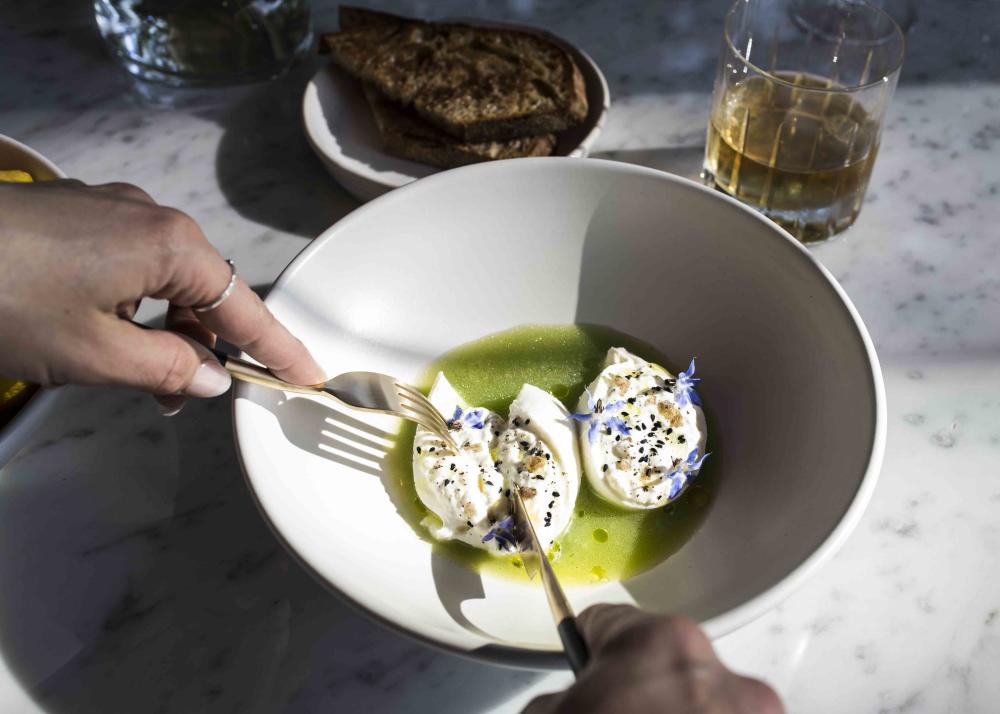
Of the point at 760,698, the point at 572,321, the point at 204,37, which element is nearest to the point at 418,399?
the point at 572,321

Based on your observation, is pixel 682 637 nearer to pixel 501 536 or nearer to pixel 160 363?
pixel 501 536

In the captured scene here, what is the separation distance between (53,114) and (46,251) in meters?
0.95

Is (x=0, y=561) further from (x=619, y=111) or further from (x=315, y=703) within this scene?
(x=619, y=111)

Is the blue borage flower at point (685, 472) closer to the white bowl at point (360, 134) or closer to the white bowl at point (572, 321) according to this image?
the white bowl at point (572, 321)

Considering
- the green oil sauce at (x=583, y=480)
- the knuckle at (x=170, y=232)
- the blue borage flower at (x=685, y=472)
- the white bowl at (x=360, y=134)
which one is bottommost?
the green oil sauce at (x=583, y=480)

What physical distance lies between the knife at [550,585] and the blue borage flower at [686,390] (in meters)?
0.22

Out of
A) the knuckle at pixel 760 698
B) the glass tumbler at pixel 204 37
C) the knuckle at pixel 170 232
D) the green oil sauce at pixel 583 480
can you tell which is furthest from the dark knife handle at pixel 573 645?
the glass tumbler at pixel 204 37

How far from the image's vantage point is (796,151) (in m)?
1.27

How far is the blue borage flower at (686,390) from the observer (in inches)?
42.0

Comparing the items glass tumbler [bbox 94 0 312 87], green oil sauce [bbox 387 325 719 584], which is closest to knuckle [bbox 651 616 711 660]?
green oil sauce [bbox 387 325 719 584]

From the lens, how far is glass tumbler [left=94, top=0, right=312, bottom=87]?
60.9 inches

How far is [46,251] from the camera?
0.76 meters

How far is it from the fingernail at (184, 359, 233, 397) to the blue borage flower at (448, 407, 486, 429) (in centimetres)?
27

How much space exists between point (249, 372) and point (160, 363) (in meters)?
0.11
